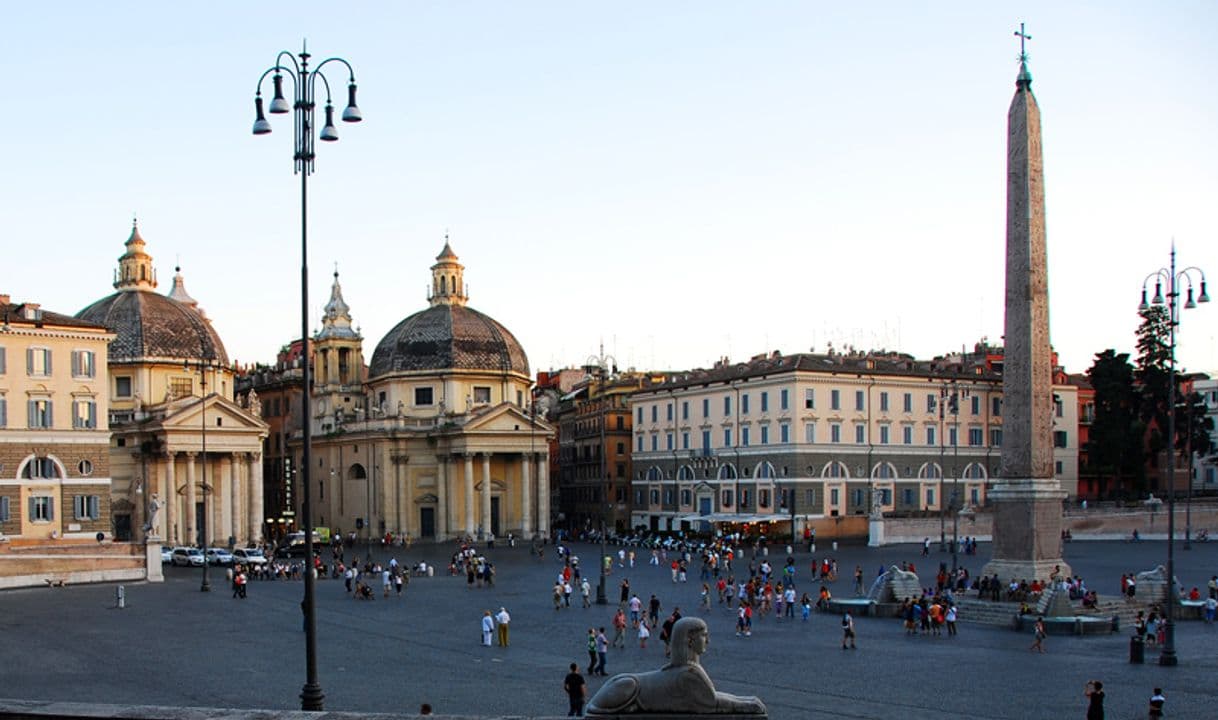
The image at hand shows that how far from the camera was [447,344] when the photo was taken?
81.1 m

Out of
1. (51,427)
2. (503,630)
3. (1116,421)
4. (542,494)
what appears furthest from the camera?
(542,494)

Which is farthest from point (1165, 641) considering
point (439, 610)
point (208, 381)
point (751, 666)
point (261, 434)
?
point (208, 381)

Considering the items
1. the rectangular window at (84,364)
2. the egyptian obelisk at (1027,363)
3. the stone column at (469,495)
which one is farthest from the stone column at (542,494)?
the egyptian obelisk at (1027,363)

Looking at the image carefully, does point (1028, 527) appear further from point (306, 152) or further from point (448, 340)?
point (448, 340)

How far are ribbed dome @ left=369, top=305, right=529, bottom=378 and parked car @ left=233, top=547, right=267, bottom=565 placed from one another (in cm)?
2367

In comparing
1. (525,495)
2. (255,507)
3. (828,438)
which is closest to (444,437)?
(525,495)

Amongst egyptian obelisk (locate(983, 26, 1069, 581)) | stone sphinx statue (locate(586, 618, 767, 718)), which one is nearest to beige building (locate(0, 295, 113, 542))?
egyptian obelisk (locate(983, 26, 1069, 581))

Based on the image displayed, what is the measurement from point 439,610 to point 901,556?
80.2ft

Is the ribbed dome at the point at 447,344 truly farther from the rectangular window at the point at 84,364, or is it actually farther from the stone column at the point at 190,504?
the rectangular window at the point at 84,364

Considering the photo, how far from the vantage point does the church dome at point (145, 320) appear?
72500mm

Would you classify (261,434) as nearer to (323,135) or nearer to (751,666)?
(751,666)

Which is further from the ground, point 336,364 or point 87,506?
point 336,364

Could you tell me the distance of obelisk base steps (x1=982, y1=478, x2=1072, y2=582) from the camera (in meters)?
35.1

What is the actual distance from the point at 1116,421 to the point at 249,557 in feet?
154
